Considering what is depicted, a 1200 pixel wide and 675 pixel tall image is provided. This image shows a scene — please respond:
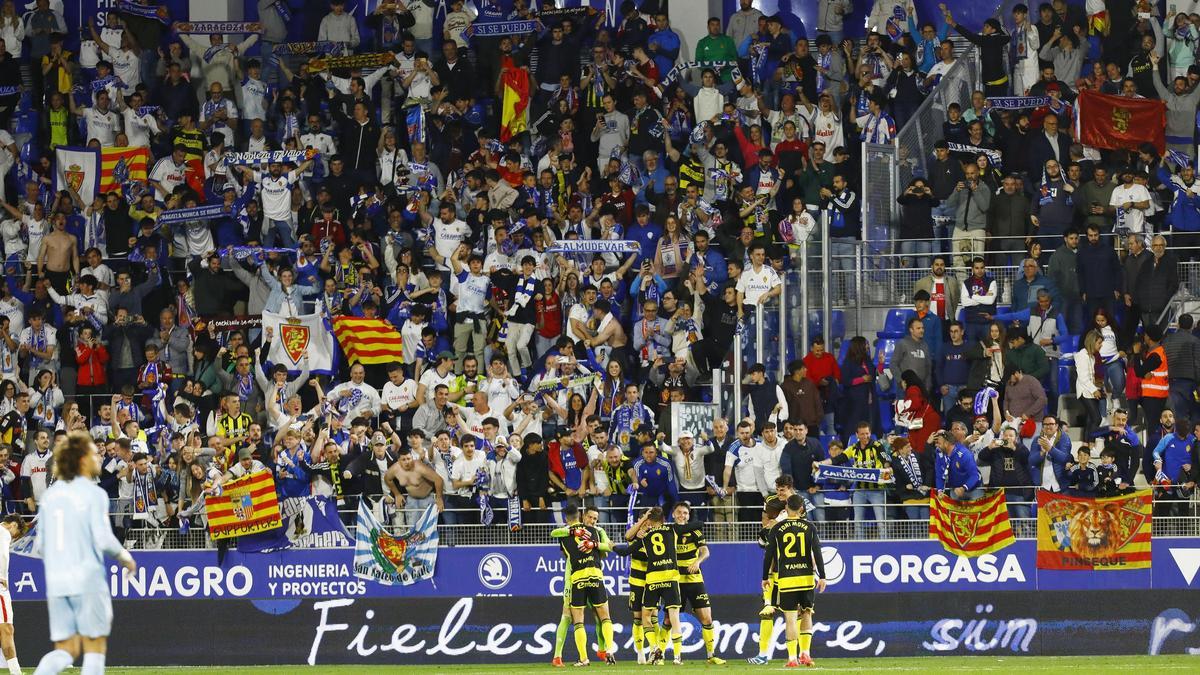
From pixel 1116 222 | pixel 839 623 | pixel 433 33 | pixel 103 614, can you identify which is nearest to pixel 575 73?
pixel 433 33

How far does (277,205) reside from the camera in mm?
28547

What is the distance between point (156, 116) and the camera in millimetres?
30797

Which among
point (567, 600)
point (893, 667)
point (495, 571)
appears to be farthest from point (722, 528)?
point (893, 667)

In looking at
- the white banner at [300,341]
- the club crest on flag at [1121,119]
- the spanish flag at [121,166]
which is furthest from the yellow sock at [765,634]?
the spanish flag at [121,166]

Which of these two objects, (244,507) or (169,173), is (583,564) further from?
(169,173)

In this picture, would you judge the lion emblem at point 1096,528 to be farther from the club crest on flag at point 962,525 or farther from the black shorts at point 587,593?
the black shorts at point 587,593

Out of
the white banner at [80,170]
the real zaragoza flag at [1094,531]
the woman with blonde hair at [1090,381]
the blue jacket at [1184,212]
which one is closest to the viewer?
the real zaragoza flag at [1094,531]

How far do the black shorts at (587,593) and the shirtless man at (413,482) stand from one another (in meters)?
3.16

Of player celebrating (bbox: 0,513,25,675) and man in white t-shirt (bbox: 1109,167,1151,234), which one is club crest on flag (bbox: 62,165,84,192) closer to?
player celebrating (bbox: 0,513,25,675)

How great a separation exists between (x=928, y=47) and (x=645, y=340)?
741 centimetres

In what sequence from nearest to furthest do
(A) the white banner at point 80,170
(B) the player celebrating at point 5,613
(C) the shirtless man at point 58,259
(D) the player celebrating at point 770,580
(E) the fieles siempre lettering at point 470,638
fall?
(B) the player celebrating at point 5,613 → (D) the player celebrating at point 770,580 → (E) the fieles siempre lettering at point 470,638 → (C) the shirtless man at point 58,259 → (A) the white banner at point 80,170

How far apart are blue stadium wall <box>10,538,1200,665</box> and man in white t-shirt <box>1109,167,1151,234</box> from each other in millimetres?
5483

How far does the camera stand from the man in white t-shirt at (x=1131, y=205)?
2591cm

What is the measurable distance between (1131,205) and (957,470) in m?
5.75
